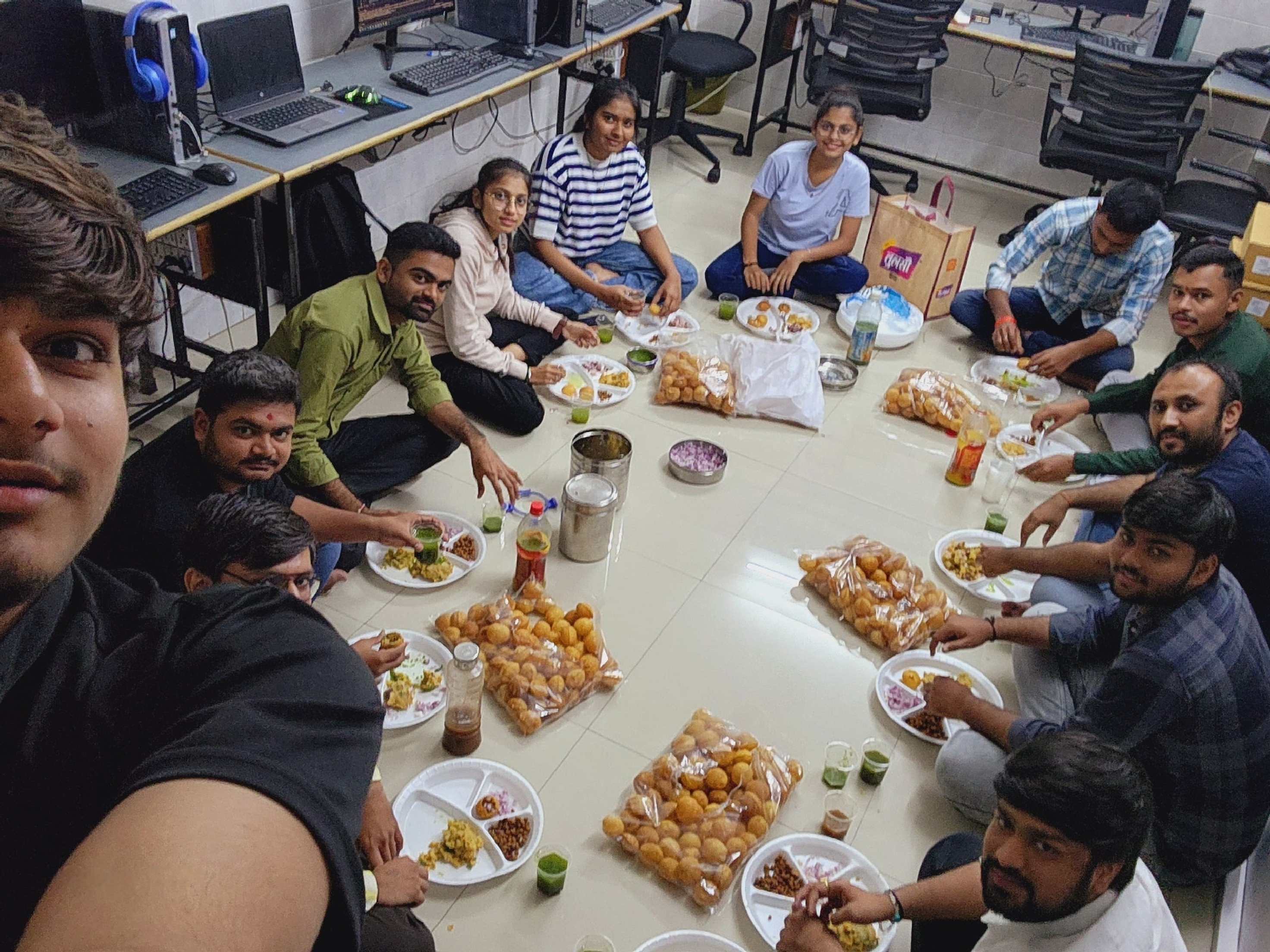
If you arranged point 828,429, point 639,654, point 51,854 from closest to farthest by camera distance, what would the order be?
1. point 51,854
2. point 639,654
3. point 828,429

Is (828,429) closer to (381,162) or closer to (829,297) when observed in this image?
(829,297)

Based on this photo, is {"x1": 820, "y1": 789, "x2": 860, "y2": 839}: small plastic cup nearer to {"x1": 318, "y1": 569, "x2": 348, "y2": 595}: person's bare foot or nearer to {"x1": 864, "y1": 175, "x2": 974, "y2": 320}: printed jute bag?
{"x1": 318, "y1": 569, "x2": 348, "y2": 595}: person's bare foot

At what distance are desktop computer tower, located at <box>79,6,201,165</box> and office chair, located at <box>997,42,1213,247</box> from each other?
3.89m

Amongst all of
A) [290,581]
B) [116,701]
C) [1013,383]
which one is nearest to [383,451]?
[290,581]

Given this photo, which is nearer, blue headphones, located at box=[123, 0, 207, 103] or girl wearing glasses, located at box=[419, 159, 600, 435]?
blue headphones, located at box=[123, 0, 207, 103]

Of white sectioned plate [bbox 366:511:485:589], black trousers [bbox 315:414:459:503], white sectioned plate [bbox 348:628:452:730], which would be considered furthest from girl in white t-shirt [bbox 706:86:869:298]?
white sectioned plate [bbox 348:628:452:730]

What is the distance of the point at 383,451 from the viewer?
3.07m

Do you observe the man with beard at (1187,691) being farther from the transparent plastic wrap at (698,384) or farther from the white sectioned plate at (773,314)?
the white sectioned plate at (773,314)

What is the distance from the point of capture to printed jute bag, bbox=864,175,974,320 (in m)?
4.24

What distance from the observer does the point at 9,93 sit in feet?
1.86

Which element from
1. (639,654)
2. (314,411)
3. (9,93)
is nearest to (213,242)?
(314,411)

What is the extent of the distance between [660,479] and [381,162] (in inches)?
77.7

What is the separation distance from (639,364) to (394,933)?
249 cm

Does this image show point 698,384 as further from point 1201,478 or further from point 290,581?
point 290,581
